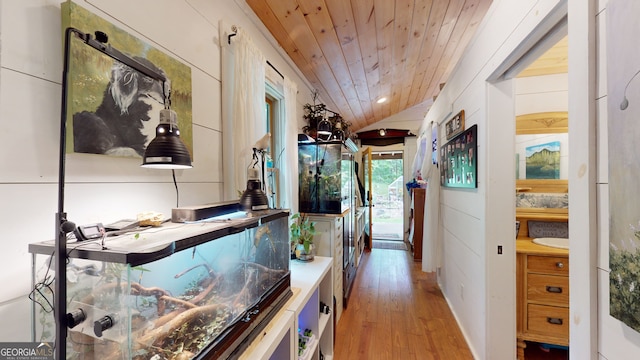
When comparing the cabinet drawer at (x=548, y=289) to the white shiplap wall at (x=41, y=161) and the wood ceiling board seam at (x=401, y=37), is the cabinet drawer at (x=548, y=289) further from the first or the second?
the white shiplap wall at (x=41, y=161)

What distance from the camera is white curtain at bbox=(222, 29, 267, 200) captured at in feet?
4.49

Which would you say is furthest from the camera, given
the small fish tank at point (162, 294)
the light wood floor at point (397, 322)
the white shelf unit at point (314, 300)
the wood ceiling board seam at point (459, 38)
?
the wood ceiling board seam at point (459, 38)

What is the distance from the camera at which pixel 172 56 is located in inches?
42.1

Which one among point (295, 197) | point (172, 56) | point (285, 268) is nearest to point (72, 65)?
point (172, 56)

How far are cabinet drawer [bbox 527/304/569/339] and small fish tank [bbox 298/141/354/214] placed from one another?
5.42 feet

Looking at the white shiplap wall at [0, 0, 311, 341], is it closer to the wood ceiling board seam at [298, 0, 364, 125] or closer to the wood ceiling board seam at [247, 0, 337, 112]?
the wood ceiling board seam at [247, 0, 337, 112]

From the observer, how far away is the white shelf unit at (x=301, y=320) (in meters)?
0.90

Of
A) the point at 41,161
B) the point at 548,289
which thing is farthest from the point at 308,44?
the point at 548,289

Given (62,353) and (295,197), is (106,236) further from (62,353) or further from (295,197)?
(295,197)

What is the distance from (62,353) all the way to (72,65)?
75 centimetres

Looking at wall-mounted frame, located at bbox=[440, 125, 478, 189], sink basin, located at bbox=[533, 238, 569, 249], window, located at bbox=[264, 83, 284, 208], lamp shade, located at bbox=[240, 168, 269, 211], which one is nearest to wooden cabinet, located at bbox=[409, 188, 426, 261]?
wall-mounted frame, located at bbox=[440, 125, 478, 189]

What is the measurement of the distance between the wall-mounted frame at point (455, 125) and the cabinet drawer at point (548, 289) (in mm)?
1259

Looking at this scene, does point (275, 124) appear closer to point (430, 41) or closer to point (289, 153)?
point (289, 153)

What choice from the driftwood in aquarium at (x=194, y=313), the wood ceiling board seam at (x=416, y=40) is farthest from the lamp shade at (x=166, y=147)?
the wood ceiling board seam at (x=416, y=40)
